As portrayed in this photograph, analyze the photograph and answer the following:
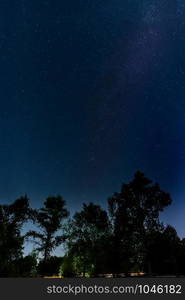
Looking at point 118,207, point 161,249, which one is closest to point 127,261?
point 161,249

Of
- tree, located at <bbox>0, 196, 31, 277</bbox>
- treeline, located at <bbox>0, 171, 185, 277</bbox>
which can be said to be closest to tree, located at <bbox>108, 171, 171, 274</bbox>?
treeline, located at <bbox>0, 171, 185, 277</bbox>

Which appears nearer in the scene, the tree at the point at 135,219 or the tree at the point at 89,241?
the tree at the point at 135,219

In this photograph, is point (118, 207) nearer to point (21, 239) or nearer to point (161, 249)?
point (161, 249)

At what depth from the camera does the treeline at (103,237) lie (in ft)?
108

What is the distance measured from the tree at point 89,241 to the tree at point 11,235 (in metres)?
11.1

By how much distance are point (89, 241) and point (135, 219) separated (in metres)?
12.0

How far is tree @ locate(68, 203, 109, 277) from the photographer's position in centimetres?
4050

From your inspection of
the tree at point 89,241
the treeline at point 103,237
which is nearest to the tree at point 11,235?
the treeline at point 103,237

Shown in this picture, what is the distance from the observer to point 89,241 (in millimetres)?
41875

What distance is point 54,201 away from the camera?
4291 centimetres

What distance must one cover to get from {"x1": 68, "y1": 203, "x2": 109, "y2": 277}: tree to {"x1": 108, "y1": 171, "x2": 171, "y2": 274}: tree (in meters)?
3.20

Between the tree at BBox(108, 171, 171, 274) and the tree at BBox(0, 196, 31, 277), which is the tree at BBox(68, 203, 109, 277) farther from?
the tree at BBox(0, 196, 31, 277)

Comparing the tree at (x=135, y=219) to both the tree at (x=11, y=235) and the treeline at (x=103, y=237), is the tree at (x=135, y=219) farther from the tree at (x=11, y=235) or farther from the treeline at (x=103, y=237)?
the tree at (x=11, y=235)

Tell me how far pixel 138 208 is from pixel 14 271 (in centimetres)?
1989
